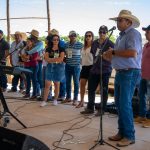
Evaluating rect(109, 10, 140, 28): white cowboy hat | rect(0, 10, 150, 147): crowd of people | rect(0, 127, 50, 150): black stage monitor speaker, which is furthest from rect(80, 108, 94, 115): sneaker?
rect(0, 127, 50, 150): black stage monitor speaker

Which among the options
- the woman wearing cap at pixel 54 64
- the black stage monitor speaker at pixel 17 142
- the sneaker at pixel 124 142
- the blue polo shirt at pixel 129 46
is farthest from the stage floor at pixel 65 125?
the black stage monitor speaker at pixel 17 142

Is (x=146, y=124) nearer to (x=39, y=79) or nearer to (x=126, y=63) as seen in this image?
(x=126, y=63)

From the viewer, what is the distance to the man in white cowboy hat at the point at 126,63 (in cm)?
404

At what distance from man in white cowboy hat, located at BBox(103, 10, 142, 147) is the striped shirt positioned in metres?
2.65

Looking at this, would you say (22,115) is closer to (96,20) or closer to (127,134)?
(127,134)

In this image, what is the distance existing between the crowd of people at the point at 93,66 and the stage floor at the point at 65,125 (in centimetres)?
21

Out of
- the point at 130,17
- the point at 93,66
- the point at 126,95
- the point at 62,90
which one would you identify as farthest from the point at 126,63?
the point at 62,90

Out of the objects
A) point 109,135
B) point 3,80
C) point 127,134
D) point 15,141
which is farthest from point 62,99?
point 15,141

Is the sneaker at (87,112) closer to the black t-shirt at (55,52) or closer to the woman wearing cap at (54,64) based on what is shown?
the woman wearing cap at (54,64)

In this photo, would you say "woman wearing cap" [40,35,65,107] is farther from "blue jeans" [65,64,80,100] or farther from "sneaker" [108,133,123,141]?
"sneaker" [108,133,123,141]

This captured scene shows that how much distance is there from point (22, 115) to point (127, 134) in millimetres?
2319

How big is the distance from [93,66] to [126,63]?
179cm

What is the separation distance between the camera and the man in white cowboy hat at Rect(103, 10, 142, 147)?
4.04 meters

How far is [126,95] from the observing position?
409 centimetres
